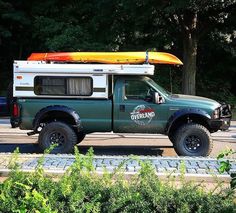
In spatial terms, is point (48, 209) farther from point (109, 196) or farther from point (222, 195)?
point (222, 195)

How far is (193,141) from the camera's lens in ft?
35.9

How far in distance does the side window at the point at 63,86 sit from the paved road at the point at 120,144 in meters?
1.47

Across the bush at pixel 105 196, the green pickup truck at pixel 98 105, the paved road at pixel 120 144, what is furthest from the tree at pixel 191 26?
the bush at pixel 105 196

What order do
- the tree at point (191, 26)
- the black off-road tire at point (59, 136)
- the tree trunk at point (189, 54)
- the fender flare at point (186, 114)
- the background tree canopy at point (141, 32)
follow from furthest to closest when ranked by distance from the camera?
1. the tree trunk at point (189, 54)
2. the tree at point (191, 26)
3. the background tree canopy at point (141, 32)
4. the black off-road tire at point (59, 136)
5. the fender flare at point (186, 114)

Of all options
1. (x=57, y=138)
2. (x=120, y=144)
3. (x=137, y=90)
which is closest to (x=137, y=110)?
(x=137, y=90)

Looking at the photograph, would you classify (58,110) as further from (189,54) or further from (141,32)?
(141,32)

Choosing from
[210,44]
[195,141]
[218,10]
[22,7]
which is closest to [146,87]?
[195,141]

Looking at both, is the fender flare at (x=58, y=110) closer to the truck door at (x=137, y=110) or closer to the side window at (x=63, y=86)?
the side window at (x=63, y=86)

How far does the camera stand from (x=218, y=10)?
24.2 meters

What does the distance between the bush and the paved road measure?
6.35 metres

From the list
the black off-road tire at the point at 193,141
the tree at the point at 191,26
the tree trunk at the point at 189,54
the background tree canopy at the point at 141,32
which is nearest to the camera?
the black off-road tire at the point at 193,141

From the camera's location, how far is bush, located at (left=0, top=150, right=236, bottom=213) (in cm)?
471

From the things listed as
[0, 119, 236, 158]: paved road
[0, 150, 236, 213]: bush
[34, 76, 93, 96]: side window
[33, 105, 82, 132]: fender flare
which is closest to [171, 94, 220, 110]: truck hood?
[0, 119, 236, 158]: paved road

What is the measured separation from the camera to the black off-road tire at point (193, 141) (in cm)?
1087
